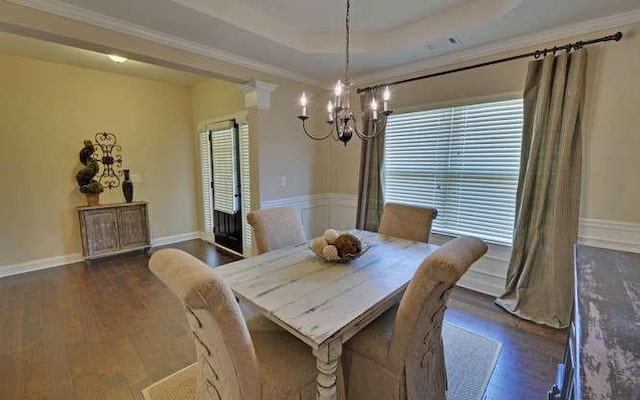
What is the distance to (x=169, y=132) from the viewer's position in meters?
4.76

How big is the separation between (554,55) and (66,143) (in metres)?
5.53

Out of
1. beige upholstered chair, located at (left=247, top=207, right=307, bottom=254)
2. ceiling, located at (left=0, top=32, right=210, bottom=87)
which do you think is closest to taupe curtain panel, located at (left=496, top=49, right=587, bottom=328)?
beige upholstered chair, located at (left=247, top=207, right=307, bottom=254)

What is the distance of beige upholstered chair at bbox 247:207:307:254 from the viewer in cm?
224

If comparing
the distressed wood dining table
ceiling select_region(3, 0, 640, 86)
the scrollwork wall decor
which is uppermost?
ceiling select_region(3, 0, 640, 86)

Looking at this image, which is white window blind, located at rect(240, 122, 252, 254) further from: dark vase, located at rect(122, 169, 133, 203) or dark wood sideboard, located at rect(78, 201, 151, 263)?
dark vase, located at rect(122, 169, 133, 203)

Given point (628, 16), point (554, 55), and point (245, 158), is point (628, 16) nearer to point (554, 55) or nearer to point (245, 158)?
point (554, 55)

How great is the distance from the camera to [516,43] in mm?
2559

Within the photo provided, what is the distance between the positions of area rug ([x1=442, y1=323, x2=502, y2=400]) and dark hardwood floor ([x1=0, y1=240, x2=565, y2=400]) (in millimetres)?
60

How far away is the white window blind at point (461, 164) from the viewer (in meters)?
2.74

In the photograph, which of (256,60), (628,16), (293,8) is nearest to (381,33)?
(293,8)

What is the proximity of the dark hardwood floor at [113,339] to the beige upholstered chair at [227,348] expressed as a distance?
954 mm

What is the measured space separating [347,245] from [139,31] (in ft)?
7.76

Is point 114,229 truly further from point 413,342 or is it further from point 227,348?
point 413,342

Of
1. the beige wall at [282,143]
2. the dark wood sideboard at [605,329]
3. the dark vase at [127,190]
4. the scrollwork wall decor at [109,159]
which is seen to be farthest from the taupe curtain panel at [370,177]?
the scrollwork wall decor at [109,159]
